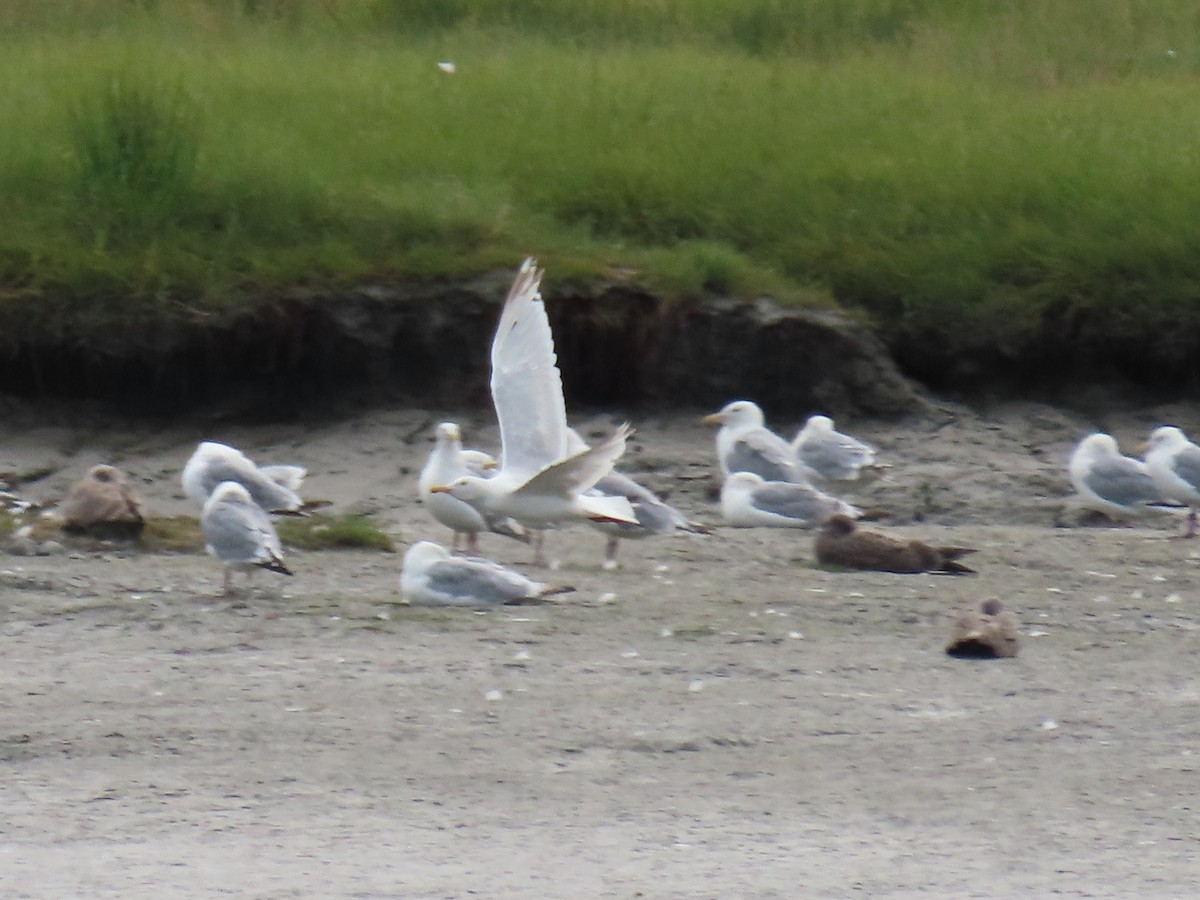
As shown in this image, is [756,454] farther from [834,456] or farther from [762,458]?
[834,456]

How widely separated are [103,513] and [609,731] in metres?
3.71

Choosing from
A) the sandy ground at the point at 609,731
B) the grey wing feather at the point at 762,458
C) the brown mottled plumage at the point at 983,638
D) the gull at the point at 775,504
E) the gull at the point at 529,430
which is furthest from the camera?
the grey wing feather at the point at 762,458

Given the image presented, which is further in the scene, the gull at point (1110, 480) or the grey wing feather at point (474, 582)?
the gull at point (1110, 480)

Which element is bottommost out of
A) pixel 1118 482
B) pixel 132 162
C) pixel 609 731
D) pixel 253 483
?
pixel 1118 482

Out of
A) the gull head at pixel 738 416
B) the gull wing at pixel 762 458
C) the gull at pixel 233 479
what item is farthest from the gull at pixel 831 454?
the gull at pixel 233 479

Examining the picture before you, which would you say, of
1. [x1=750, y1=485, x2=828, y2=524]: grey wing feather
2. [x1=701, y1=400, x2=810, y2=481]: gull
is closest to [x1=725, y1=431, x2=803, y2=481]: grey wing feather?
[x1=701, y1=400, x2=810, y2=481]: gull

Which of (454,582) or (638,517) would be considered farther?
(638,517)

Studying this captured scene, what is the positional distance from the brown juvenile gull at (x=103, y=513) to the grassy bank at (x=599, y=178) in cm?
224

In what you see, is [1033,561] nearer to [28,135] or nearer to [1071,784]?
[1071,784]

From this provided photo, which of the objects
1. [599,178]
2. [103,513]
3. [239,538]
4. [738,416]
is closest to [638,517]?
[738,416]

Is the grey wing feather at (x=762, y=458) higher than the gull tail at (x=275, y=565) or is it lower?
lower

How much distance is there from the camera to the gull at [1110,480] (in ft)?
35.1

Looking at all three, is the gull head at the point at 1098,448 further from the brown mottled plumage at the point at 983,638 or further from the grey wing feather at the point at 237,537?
the grey wing feather at the point at 237,537

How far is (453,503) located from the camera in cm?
939
